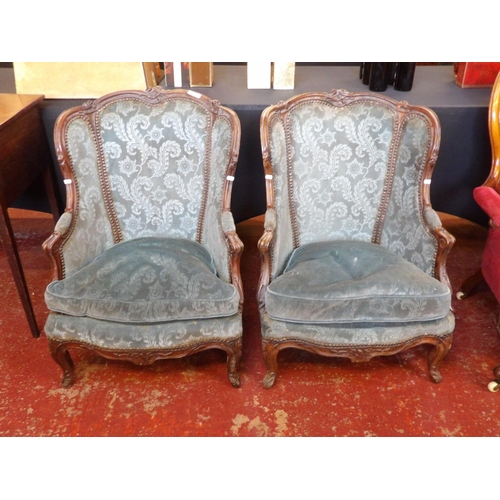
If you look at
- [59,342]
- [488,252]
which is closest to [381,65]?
[488,252]

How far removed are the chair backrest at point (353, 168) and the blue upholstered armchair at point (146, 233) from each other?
210 millimetres

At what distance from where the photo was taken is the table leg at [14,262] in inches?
71.7

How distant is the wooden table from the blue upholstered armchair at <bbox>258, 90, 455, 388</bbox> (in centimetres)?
101

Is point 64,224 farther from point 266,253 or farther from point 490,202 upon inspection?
point 490,202

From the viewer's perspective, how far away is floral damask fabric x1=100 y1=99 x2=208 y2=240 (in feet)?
6.12

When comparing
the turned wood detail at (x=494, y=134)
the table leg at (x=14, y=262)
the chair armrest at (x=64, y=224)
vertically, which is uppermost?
the turned wood detail at (x=494, y=134)

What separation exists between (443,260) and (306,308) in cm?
56

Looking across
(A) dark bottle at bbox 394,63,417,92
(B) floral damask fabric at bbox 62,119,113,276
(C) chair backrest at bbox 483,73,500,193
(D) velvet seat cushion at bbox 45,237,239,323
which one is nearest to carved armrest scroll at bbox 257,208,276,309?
(D) velvet seat cushion at bbox 45,237,239,323

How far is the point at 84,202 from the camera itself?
182 centimetres

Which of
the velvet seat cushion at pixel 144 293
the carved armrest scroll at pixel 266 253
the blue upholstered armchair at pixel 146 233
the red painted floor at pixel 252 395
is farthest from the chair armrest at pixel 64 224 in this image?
the carved armrest scroll at pixel 266 253

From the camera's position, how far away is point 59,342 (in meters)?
1.69

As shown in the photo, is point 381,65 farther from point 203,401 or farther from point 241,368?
point 203,401

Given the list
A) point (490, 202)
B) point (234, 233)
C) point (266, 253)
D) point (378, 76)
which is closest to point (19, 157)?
point (234, 233)

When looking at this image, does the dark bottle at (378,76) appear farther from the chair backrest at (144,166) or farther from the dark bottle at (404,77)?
the chair backrest at (144,166)
